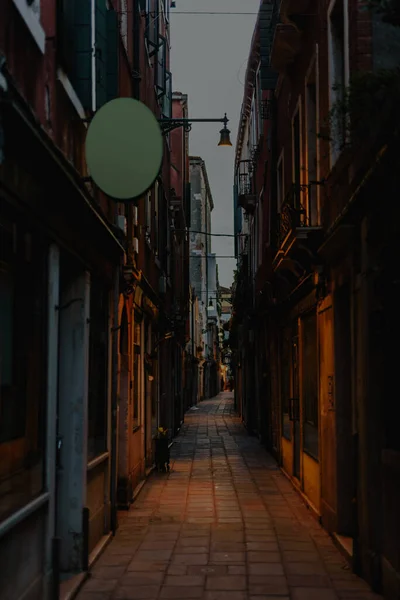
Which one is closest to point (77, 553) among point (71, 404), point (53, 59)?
point (71, 404)

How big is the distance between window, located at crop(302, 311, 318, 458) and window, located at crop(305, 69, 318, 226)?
59.9 inches

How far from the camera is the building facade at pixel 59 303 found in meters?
5.84

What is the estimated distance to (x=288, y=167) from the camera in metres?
15.7

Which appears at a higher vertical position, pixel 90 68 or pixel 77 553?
pixel 90 68

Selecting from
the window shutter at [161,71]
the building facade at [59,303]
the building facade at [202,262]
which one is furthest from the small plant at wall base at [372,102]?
the building facade at [202,262]

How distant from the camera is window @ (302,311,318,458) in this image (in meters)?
12.3

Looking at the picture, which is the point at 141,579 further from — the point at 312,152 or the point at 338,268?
the point at 312,152

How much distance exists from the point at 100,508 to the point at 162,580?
1997 millimetres

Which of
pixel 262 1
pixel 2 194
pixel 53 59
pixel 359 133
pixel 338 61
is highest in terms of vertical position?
pixel 262 1

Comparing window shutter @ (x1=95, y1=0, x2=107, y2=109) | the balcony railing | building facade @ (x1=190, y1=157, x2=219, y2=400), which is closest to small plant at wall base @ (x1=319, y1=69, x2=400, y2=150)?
window shutter @ (x1=95, y1=0, x2=107, y2=109)

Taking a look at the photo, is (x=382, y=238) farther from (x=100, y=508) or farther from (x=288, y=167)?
(x=288, y=167)

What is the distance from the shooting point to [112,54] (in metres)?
9.90

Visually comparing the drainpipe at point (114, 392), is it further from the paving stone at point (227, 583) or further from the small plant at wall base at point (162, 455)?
the small plant at wall base at point (162, 455)

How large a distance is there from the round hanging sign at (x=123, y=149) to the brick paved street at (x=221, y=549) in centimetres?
379
